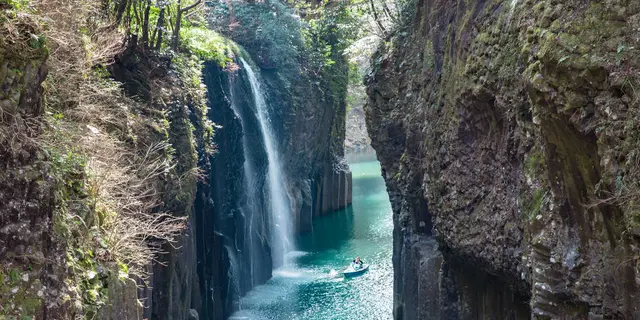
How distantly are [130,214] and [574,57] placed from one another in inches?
308

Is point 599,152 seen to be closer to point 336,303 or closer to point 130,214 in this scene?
point 130,214

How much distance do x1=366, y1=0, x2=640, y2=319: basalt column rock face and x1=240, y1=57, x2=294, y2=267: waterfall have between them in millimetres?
10616

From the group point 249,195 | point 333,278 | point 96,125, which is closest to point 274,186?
point 249,195

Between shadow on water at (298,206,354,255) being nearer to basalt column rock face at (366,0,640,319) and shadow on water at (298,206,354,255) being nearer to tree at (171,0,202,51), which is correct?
tree at (171,0,202,51)

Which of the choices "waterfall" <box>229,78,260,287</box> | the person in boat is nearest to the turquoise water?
the person in boat

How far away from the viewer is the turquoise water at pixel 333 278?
2277 cm

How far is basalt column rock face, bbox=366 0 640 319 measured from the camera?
7434 millimetres

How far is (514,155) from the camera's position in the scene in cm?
1069

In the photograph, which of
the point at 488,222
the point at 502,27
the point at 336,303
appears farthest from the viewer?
the point at 336,303

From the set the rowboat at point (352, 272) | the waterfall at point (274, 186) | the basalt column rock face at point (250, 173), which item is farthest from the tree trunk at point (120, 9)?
the rowboat at point (352, 272)

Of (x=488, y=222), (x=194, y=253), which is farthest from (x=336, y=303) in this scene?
(x=488, y=222)

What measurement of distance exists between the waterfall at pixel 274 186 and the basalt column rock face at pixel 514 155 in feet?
34.8

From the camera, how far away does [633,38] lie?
714cm

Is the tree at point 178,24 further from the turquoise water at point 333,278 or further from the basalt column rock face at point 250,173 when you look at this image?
the turquoise water at point 333,278
